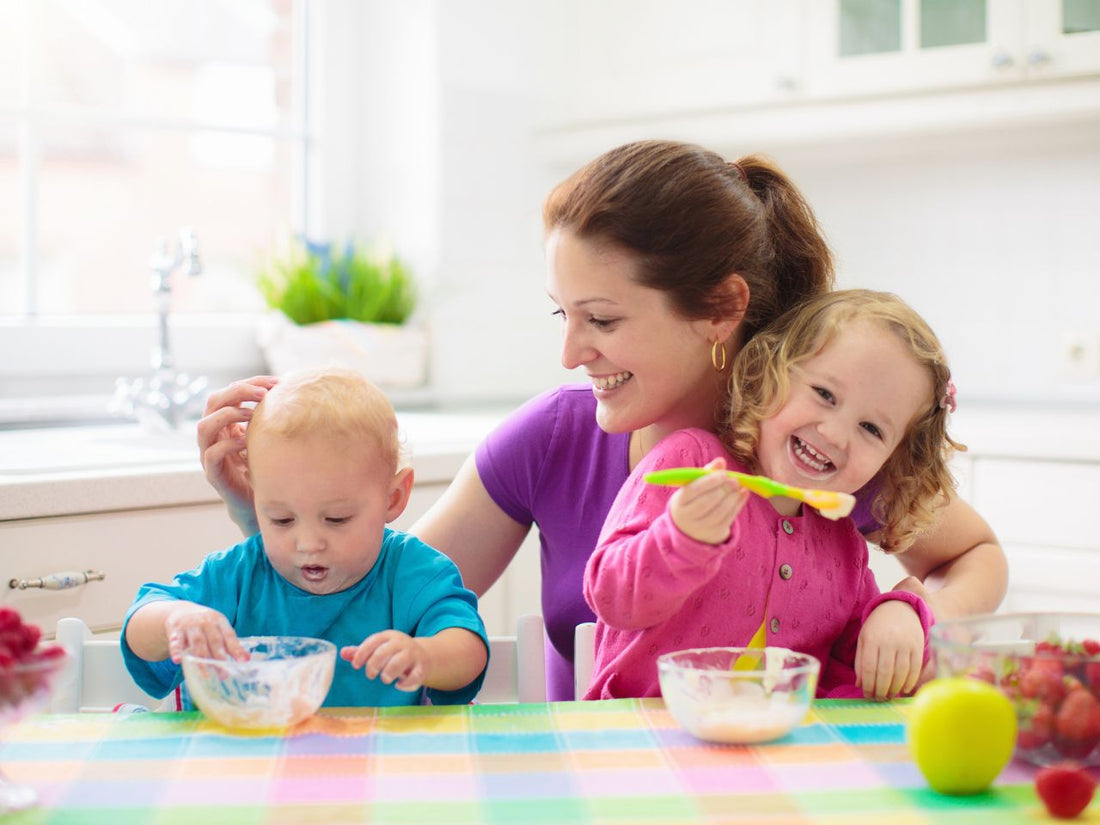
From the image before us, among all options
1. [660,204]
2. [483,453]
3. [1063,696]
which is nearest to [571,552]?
[483,453]

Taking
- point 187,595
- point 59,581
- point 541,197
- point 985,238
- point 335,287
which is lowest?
point 59,581

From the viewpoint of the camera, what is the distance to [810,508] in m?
1.33

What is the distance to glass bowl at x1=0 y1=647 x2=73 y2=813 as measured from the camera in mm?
816

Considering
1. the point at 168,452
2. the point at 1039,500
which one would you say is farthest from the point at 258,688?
the point at 1039,500

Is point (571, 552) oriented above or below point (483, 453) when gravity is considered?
below

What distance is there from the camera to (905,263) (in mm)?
3021

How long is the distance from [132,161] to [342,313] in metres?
0.57

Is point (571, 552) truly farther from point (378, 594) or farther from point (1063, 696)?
point (1063, 696)

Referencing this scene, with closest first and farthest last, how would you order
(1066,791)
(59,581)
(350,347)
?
(1066,791)
(59,581)
(350,347)

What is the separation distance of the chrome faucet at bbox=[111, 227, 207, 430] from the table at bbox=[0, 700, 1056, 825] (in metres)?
1.40

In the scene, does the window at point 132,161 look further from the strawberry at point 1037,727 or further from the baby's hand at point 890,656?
the strawberry at point 1037,727

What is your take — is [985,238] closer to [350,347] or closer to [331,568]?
[350,347]

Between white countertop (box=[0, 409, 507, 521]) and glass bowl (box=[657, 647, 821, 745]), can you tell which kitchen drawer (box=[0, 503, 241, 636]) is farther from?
glass bowl (box=[657, 647, 821, 745])

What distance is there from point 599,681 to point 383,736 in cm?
32
